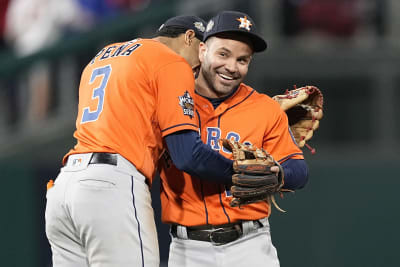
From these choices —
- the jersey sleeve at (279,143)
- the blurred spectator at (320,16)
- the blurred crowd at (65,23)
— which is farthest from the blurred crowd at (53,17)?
the jersey sleeve at (279,143)

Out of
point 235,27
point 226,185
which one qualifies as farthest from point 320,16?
point 226,185

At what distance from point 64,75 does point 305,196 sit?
2.10 m

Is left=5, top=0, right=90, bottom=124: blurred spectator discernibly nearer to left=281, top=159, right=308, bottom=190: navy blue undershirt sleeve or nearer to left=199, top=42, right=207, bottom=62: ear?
left=199, top=42, right=207, bottom=62: ear

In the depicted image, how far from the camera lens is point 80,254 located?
10.3 feet

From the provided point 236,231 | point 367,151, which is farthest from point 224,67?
point 367,151

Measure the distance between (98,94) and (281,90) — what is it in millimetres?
3917

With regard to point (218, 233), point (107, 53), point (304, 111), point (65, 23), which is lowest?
point (218, 233)

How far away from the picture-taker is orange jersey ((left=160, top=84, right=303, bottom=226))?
11.2 ft

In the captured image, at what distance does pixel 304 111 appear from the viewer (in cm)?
384

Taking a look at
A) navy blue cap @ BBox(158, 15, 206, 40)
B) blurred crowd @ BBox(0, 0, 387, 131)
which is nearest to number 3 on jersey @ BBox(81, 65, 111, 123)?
navy blue cap @ BBox(158, 15, 206, 40)

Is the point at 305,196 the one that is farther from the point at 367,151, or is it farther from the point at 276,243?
the point at 367,151

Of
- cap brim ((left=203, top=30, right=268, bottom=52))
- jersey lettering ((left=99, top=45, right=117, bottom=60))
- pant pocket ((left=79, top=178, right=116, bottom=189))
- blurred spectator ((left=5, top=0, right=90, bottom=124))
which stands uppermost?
blurred spectator ((left=5, top=0, right=90, bottom=124))

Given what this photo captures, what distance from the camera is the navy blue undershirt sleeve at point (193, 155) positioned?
122 inches

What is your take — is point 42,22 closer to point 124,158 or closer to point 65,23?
point 65,23
